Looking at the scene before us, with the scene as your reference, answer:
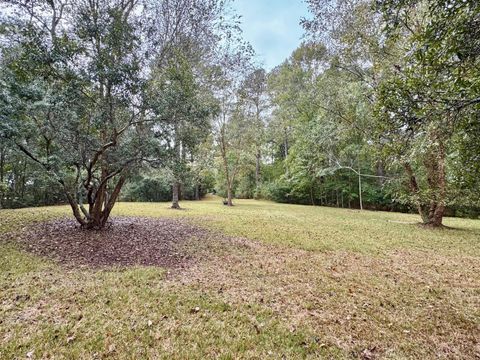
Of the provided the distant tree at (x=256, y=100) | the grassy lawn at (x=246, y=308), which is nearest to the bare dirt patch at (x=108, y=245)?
the grassy lawn at (x=246, y=308)

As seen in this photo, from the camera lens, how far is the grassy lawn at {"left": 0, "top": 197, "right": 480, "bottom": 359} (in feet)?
8.14

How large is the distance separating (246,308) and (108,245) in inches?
166

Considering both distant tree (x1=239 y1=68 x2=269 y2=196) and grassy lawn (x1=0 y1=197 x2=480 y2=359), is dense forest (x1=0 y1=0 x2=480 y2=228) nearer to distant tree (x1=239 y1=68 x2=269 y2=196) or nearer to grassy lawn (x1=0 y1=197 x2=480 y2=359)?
grassy lawn (x1=0 y1=197 x2=480 y2=359)

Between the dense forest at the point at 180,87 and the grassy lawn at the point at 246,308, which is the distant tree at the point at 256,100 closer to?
the dense forest at the point at 180,87

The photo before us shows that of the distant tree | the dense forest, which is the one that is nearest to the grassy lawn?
the dense forest

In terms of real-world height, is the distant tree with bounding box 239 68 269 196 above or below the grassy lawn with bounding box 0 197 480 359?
above

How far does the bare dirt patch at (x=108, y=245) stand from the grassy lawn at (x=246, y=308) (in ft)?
1.28

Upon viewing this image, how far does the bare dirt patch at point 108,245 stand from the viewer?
16.2 feet

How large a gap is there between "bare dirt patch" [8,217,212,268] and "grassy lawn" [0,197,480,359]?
390 millimetres

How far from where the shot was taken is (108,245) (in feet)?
19.3

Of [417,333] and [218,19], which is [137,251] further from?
[218,19]

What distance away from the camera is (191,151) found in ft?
24.2

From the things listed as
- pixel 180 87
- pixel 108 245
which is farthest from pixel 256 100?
pixel 108 245

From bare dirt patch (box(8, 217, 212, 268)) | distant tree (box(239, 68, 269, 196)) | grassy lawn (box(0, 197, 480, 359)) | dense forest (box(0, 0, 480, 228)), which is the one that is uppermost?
distant tree (box(239, 68, 269, 196))
